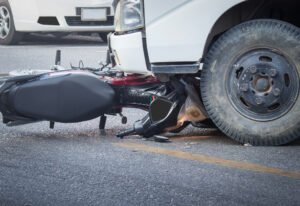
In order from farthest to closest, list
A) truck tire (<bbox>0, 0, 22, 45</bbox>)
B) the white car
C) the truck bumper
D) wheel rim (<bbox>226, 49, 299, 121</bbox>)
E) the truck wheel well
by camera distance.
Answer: truck tire (<bbox>0, 0, 22, 45</bbox>) < the white car < the truck bumper < the truck wheel well < wheel rim (<bbox>226, 49, 299, 121</bbox>)

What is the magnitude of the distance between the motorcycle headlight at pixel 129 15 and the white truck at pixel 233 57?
0.02 meters

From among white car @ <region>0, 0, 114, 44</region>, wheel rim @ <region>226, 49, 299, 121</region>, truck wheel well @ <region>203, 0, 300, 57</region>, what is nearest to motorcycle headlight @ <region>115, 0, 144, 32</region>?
truck wheel well @ <region>203, 0, 300, 57</region>

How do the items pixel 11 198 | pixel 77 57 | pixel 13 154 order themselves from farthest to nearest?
Answer: pixel 77 57 → pixel 13 154 → pixel 11 198

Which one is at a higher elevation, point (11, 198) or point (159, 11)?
point (159, 11)

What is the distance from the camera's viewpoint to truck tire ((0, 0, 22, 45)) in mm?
13859

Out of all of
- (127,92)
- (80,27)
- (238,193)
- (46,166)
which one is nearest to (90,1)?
(80,27)

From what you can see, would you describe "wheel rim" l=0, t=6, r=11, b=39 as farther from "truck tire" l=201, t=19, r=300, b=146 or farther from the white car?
"truck tire" l=201, t=19, r=300, b=146

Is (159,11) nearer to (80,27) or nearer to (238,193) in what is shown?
(238,193)

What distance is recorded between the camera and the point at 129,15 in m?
6.09

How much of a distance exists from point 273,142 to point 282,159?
14.4 inches

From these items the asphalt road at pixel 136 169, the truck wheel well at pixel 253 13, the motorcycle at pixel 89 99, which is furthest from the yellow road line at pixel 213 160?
the truck wheel well at pixel 253 13

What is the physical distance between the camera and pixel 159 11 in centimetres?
580

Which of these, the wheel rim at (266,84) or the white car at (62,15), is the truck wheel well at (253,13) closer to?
the wheel rim at (266,84)

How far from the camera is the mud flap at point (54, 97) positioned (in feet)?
19.4
